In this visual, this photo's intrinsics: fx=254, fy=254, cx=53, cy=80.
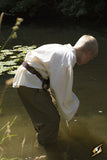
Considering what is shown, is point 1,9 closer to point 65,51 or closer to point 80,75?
point 80,75

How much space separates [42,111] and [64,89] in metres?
0.39

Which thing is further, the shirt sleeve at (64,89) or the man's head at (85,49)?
the man's head at (85,49)

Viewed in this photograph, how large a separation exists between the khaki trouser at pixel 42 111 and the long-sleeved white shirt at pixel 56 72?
104 millimetres

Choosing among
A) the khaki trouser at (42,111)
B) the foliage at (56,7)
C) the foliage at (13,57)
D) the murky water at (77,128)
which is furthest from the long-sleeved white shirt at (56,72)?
the foliage at (56,7)

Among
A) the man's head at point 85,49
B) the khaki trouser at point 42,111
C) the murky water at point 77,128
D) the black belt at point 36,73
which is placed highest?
the man's head at point 85,49

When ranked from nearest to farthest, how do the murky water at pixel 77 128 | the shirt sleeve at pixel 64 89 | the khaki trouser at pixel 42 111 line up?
1. the shirt sleeve at pixel 64 89
2. the khaki trouser at pixel 42 111
3. the murky water at pixel 77 128

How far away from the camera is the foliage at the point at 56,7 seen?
52.3ft

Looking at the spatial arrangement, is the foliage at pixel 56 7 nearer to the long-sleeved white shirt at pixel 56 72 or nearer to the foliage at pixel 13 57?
the foliage at pixel 13 57

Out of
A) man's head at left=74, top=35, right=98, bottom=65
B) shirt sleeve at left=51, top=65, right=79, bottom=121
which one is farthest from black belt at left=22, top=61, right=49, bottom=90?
man's head at left=74, top=35, right=98, bottom=65

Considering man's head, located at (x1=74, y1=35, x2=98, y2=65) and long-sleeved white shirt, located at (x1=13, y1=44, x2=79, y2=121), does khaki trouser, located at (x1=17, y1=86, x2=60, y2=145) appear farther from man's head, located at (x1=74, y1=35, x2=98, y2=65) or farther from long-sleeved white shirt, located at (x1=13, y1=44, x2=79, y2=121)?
man's head, located at (x1=74, y1=35, x2=98, y2=65)

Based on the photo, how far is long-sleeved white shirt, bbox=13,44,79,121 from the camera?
8.13 feet

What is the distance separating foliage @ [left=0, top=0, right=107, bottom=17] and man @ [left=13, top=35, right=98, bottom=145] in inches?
540

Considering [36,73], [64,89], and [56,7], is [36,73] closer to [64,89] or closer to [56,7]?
[64,89]

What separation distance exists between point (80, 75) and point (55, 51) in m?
3.32
